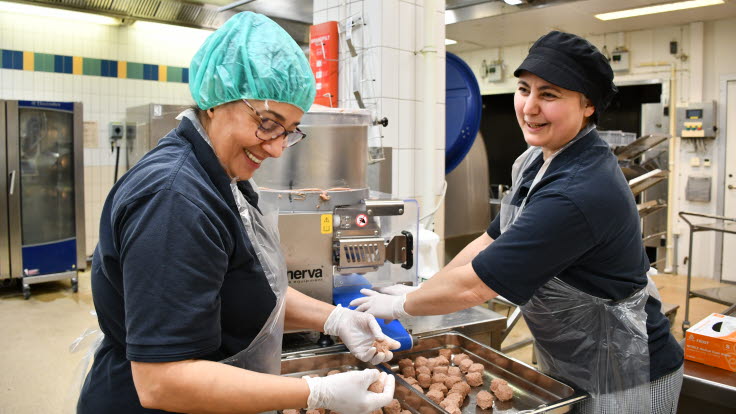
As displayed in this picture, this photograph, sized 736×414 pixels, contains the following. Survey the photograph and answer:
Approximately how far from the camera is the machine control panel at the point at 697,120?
612cm

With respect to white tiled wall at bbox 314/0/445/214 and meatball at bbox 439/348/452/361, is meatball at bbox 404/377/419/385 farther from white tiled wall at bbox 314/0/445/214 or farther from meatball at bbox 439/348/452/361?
white tiled wall at bbox 314/0/445/214

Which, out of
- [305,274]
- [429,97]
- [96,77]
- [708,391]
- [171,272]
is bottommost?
[708,391]

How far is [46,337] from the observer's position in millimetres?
4273

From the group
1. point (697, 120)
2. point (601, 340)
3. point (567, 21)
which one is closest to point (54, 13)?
point (567, 21)

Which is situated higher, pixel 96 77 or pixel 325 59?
pixel 96 77

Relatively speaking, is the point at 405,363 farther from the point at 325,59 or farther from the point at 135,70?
the point at 135,70

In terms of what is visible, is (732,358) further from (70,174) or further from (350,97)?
(70,174)

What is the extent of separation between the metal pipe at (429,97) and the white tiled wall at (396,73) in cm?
3

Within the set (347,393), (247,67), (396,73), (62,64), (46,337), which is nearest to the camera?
(247,67)

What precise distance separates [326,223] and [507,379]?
2.41 ft

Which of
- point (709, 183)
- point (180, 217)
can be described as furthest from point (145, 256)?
point (709, 183)

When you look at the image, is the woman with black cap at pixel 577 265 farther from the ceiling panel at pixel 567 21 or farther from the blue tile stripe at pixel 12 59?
the blue tile stripe at pixel 12 59

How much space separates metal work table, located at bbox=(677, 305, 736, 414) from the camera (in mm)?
1748

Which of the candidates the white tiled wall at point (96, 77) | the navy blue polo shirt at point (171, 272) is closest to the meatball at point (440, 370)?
the navy blue polo shirt at point (171, 272)
